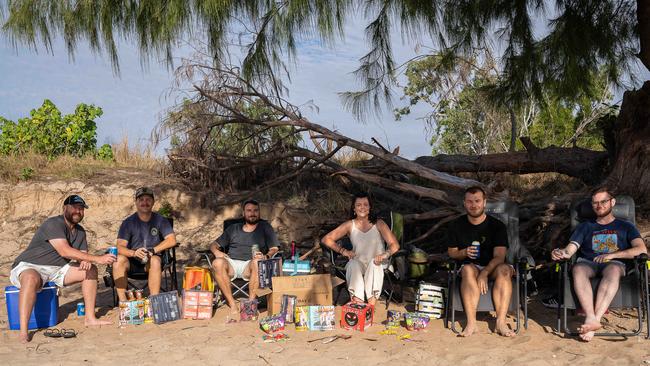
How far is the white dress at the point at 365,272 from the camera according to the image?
17.9 ft

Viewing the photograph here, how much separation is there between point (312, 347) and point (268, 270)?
1.13m

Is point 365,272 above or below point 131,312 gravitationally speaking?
above

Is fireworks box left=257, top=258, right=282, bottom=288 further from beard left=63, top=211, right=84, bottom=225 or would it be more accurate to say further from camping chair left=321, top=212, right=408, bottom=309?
beard left=63, top=211, right=84, bottom=225

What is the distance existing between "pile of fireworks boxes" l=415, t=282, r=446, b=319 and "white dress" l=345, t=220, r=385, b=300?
0.33 meters

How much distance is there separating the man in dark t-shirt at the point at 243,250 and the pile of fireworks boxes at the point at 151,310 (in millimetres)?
423

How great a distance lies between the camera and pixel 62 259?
17.6 feet

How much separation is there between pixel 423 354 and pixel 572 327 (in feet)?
4.28

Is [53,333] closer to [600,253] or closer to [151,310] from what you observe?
[151,310]

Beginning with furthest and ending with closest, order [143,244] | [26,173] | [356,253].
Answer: [26,173], [143,244], [356,253]

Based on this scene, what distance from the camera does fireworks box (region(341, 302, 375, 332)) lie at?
5.14 metres

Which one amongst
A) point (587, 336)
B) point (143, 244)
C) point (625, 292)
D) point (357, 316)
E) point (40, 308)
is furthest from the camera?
point (143, 244)

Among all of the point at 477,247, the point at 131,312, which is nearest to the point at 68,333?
the point at 131,312

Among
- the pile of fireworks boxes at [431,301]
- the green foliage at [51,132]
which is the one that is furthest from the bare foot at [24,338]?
the green foliage at [51,132]

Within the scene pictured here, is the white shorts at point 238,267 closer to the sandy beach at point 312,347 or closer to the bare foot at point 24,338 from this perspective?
the sandy beach at point 312,347
